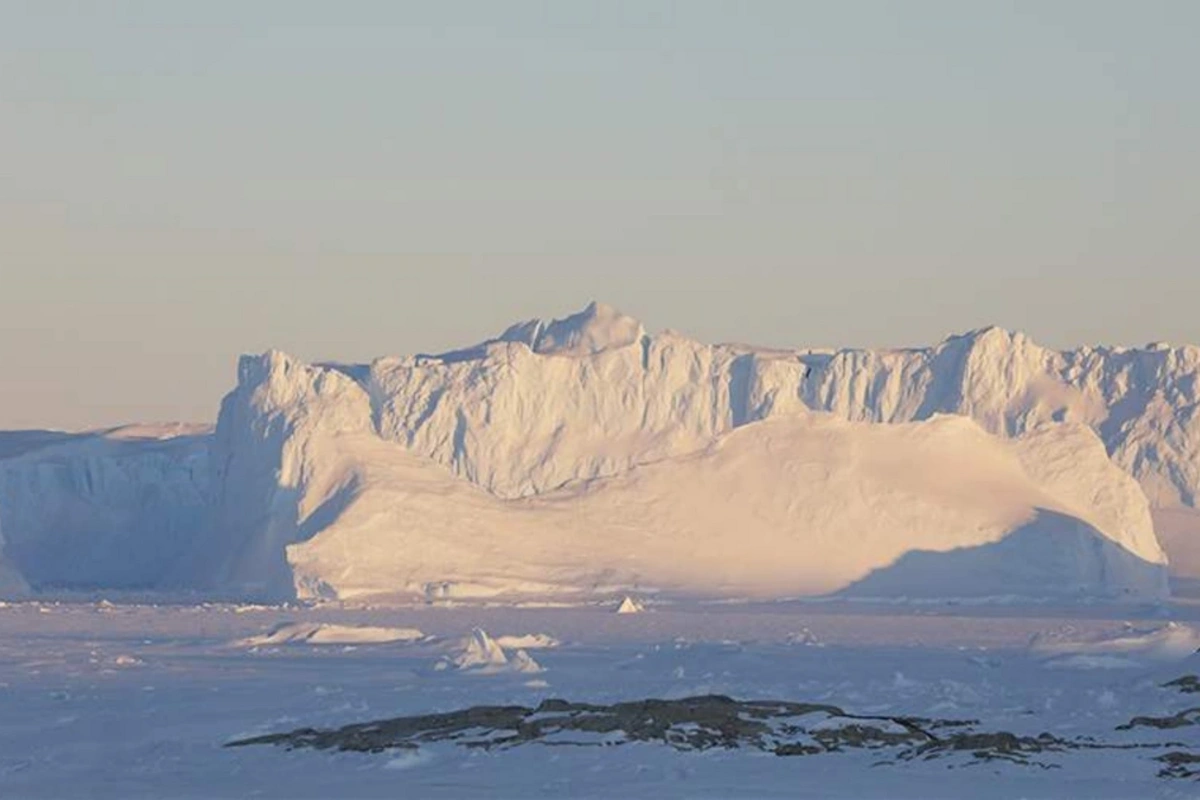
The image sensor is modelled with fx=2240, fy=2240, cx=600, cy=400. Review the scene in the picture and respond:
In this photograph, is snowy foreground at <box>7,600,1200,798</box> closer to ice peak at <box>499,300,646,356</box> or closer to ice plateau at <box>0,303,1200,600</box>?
ice plateau at <box>0,303,1200,600</box>

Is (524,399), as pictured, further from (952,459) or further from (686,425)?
(952,459)

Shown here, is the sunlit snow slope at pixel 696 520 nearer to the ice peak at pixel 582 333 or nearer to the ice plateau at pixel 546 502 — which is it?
the ice plateau at pixel 546 502

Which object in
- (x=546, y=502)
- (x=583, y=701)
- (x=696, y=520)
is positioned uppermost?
(x=546, y=502)

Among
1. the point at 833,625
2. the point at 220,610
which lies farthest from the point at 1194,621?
the point at 220,610

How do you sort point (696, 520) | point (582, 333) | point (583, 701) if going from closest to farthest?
point (583, 701), point (696, 520), point (582, 333)

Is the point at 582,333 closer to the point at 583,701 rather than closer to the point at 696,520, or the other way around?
the point at 696,520

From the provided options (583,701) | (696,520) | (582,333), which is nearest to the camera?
(583,701)

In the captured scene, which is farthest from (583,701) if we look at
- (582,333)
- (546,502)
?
(582,333)
